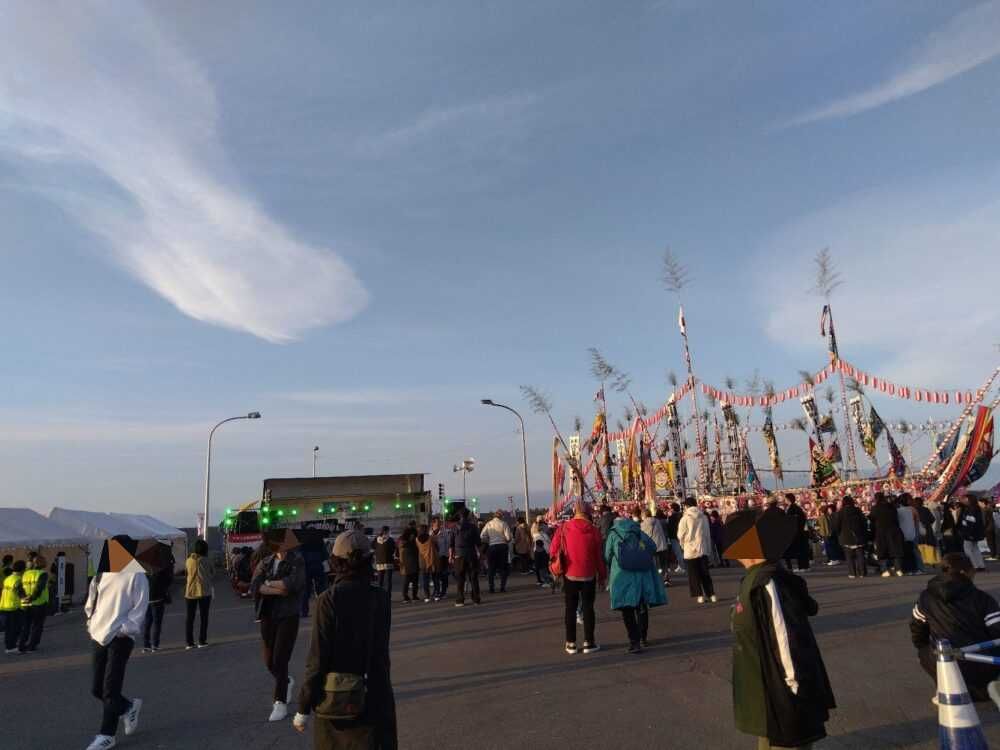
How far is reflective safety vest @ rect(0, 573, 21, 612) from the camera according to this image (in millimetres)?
12070

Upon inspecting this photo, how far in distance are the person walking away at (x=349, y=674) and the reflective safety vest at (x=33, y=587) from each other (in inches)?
428

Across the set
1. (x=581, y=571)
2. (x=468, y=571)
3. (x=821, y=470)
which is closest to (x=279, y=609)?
(x=581, y=571)

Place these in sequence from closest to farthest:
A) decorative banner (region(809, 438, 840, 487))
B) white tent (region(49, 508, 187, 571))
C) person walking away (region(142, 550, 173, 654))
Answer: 1. person walking away (region(142, 550, 173, 654))
2. white tent (region(49, 508, 187, 571))
3. decorative banner (region(809, 438, 840, 487))

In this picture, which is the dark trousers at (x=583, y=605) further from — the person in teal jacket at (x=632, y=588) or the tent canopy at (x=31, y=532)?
the tent canopy at (x=31, y=532)

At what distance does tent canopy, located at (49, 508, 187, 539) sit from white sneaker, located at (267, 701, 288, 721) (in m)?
18.5

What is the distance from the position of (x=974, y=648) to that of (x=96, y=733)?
23.4 feet

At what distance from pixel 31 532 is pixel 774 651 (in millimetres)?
20817

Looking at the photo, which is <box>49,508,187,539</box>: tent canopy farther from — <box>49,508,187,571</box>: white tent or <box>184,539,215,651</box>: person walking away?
<box>184,539,215,651</box>: person walking away

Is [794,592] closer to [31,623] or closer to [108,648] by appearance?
→ [108,648]

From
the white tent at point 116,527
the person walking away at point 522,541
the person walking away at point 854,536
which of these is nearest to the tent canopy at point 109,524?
the white tent at point 116,527

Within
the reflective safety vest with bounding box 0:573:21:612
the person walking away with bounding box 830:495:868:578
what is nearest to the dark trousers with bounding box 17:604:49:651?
the reflective safety vest with bounding box 0:573:21:612

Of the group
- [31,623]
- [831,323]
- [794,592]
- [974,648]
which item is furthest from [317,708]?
[831,323]

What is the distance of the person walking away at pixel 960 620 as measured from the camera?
15.4ft

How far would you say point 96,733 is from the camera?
21.8 feet
